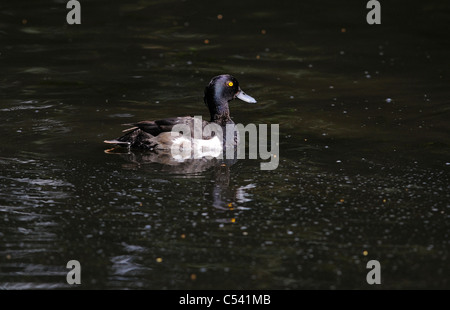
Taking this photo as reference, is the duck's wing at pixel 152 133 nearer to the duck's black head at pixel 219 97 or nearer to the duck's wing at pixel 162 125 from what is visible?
the duck's wing at pixel 162 125

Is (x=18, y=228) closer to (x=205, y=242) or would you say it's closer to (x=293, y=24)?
(x=205, y=242)

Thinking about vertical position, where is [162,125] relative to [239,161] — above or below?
above

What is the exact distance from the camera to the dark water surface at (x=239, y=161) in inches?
278

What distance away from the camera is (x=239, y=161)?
10133 mm

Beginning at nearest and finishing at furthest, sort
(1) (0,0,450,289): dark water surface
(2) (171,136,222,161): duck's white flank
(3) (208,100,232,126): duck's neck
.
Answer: (1) (0,0,450,289): dark water surface → (2) (171,136,222,161): duck's white flank → (3) (208,100,232,126): duck's neck

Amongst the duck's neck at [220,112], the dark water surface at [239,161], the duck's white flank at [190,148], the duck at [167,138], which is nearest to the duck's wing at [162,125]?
the duck at [167,138]

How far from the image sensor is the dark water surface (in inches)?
278

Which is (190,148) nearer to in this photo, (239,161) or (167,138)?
(167,138)

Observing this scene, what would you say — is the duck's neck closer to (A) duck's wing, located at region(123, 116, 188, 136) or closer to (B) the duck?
(B) the duck

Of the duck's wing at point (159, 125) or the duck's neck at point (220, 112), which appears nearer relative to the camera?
the duck's wing at point (159, 125)

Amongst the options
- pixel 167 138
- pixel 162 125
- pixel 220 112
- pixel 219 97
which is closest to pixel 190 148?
pixel 167 138

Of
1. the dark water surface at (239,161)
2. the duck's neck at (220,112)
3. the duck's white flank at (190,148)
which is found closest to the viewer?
the dark water surface at (239,161)

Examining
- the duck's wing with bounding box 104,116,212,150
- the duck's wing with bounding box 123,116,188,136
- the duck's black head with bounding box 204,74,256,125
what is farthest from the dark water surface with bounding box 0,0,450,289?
the duck's black head with bounding box 204,74,256,125
